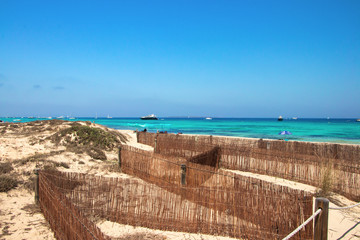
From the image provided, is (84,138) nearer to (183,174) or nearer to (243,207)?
(183,174)

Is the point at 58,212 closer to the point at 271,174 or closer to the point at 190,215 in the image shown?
the point at 190,215

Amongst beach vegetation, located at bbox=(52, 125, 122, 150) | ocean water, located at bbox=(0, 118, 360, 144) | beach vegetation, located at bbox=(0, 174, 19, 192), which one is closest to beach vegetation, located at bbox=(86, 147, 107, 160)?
beach vegetation, located at bbox=(52, 125, 122, 150)

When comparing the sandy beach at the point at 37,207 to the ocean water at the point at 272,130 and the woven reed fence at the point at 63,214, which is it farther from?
the ocean water at the point at 272,130

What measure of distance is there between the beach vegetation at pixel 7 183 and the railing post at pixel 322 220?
308 inches

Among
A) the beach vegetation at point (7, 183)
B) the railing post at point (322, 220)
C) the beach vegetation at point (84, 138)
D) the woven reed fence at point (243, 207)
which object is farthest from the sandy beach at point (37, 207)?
the railing post at point (322, 220)

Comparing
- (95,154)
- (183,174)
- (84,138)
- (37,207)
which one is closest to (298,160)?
(183,174)

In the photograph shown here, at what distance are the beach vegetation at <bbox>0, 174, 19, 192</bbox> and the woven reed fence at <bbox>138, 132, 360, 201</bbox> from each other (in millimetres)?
7374

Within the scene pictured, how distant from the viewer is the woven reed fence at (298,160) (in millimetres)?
7887

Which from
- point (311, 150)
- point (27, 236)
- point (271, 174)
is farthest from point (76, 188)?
point (311, 150)

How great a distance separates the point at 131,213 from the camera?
18.3 ft

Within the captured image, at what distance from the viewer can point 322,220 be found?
11.6ft

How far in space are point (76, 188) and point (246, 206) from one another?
4268mm

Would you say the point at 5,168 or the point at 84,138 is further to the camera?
the point at 84,138

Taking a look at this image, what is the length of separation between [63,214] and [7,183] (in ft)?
13.4
